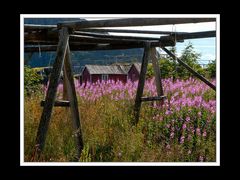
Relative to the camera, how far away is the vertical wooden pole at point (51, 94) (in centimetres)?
589

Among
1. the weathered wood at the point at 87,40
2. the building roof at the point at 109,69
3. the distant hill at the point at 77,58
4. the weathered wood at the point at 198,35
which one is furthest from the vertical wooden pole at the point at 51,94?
the building roof at the point at 109,69

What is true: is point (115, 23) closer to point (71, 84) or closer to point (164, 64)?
point (71, 84)

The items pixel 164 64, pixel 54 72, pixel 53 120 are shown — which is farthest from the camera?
pixel 164 64

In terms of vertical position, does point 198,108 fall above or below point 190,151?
above

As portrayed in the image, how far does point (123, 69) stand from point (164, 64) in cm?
559

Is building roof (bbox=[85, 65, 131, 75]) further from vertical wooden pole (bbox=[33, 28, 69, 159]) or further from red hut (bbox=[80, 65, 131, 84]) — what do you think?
vertical wooden pole (bbox=[33, 28, 69, 159])

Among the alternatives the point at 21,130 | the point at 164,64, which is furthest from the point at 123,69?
the point at 21,130

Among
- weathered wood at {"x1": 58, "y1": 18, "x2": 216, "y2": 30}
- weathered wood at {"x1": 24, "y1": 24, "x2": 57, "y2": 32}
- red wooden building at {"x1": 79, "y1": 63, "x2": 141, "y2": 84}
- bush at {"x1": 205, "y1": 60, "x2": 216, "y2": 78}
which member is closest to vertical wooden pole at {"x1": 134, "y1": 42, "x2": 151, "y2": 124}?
weathered wood at {"x1": 24, "y1": 24, "x2": 57, "y2": 32}

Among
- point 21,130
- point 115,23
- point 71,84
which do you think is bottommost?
point 21,130

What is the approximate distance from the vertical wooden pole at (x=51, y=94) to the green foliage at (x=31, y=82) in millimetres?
4153

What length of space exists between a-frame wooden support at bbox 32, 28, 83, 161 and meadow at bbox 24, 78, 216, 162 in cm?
18

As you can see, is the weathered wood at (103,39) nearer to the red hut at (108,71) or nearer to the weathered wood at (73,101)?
the weathered wood at (73,101)

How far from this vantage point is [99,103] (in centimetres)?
940

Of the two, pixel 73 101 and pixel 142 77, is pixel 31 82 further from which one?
pixel 73 101
